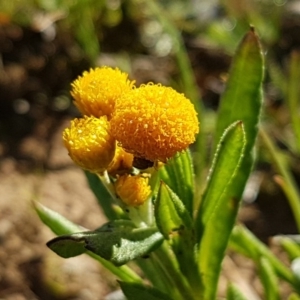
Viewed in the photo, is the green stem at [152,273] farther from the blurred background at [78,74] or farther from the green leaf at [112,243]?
the blurred background at [78,74]

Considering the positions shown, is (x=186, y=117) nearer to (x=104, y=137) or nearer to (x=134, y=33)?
(x=104, y=137)

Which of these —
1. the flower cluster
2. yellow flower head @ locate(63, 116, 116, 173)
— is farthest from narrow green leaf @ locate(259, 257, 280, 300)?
yellow flower head @ locate(63, 116, 116, 173)

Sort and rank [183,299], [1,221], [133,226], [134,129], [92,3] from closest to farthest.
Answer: [134,129] < [133,226] < [183,299] < [1,221] < [92,3]

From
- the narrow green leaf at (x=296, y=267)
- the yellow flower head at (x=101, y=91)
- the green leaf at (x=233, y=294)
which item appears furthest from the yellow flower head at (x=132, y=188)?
the narrow green leaf at (x=296, y=267)

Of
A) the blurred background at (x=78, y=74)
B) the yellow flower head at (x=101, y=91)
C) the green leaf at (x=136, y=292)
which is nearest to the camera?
the yellow flower head at (x=101, y=91)

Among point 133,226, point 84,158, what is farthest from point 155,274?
point 84,158

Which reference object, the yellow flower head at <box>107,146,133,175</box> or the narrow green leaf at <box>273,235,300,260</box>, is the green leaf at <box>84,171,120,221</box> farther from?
the narrow green leaf at <box>273,235,300,260</box>
